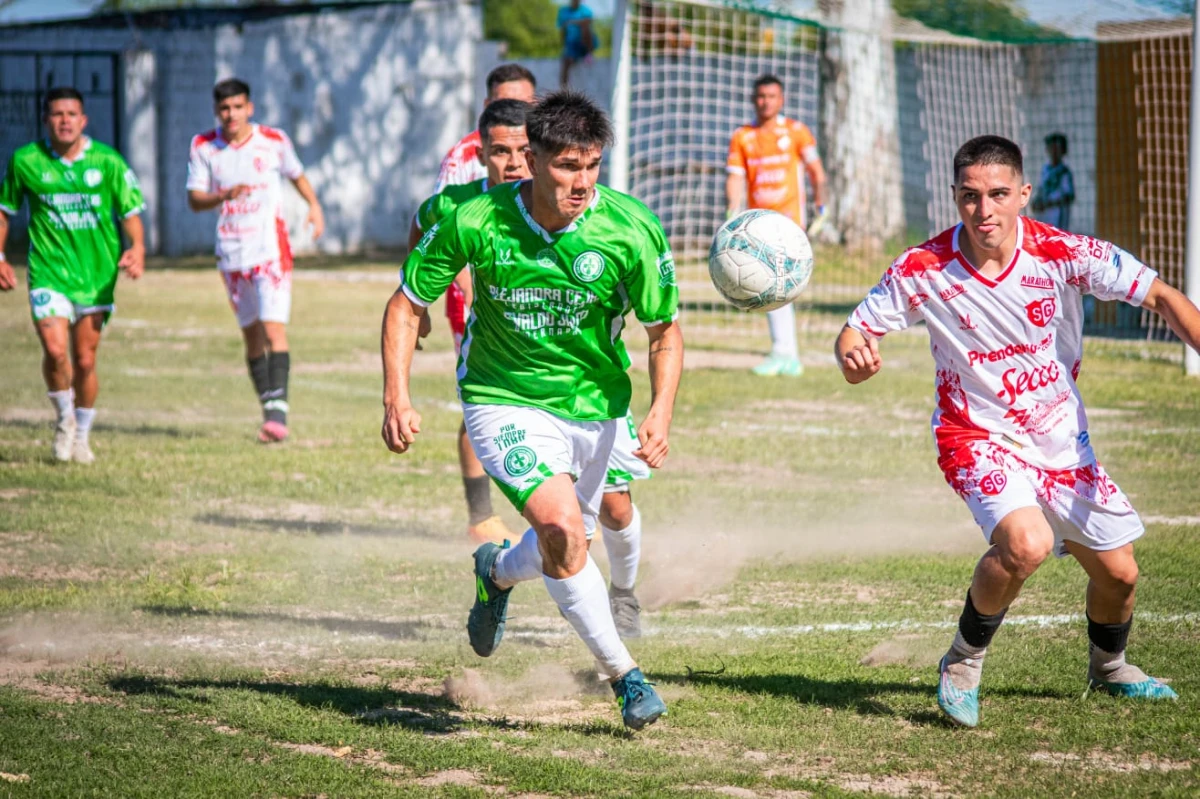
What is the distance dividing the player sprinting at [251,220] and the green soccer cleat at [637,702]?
6167 mm

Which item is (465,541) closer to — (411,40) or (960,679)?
(960,679)

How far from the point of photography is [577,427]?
5004 millimetres

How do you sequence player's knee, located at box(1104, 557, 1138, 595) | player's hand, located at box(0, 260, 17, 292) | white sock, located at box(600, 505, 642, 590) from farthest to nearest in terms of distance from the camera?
player's hand, located at box(0, 260, 17, 292) < white sock, located at box(600, 505, 642, 590) < player's knee, located at box(1104, 557, 1138, 595)

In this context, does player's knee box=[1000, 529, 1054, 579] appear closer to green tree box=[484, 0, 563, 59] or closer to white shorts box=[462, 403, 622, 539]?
white shorts box=[462, 403, 622, 539]

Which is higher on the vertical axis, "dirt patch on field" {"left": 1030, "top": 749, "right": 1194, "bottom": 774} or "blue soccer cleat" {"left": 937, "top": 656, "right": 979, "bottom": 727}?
"blue soccer cleat" {"left": 937, "top": 656, "right": 979, "bottom": 727}

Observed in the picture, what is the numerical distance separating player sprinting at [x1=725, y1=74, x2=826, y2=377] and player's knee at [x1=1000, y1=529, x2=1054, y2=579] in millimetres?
8415

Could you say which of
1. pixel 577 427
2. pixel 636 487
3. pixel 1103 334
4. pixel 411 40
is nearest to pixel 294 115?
pixel 411 40

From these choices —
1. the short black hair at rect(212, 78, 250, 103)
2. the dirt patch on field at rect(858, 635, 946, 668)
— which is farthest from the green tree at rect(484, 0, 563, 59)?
the dirt patch on field at rect(858, 635, 946, 668)

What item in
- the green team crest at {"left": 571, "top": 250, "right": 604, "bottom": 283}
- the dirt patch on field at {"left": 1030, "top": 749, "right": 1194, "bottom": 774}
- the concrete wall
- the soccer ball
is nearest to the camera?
the dirt patch on field at {"left": 1030, "top": 749, "right": 1194, "bottom": 774}

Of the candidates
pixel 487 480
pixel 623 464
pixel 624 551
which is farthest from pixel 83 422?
pixel 623 464

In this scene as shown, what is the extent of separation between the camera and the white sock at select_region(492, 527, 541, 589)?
16.5ft

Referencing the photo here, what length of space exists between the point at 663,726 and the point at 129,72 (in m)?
25.7

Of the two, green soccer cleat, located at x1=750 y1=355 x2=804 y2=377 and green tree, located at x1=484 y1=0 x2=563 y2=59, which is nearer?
green soccer cleat, located at x1=750 y1=355 x2=804 y2=377

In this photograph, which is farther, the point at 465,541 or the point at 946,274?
the point at 465,541
